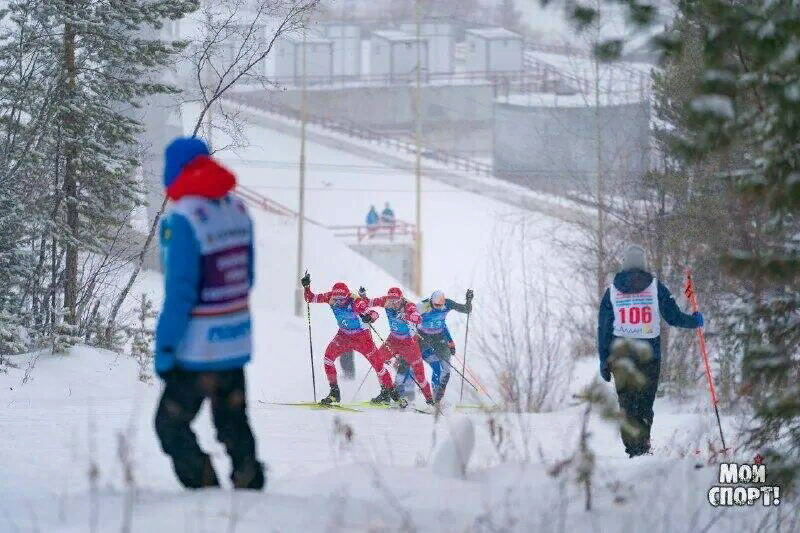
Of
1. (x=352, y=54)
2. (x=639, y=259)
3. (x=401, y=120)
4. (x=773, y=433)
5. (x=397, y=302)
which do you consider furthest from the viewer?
(x=352, y=54)

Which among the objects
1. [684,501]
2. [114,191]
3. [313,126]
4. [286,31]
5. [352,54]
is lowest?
[684,501]

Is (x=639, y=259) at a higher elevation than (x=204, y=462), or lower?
higher

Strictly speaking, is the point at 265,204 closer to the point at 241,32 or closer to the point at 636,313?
the point at 241,32

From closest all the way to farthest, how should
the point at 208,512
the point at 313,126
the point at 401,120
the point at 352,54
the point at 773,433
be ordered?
the point at 208,512, the point at 773,433, the point at 313,126, the point at 401,120, the point at 352,54

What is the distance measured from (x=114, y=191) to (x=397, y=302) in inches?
185

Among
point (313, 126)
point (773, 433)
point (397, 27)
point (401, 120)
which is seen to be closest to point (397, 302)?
point (773, 433)

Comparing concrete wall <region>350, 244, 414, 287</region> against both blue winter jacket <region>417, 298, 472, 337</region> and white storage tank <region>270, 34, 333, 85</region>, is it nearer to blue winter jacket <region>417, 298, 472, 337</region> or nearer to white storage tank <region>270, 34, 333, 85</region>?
blue winter jacket <region>417, 298, 472, 337</region>

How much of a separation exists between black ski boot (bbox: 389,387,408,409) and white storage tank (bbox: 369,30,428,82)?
60.9 metres

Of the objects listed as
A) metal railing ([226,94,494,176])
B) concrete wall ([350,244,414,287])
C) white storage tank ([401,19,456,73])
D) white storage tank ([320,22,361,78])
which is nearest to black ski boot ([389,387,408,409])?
concrete wall ([350,244,414,287])

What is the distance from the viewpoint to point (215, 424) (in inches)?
217

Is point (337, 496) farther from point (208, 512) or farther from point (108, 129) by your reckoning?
point (108, 129)

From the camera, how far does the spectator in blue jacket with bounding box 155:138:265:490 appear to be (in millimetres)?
5152

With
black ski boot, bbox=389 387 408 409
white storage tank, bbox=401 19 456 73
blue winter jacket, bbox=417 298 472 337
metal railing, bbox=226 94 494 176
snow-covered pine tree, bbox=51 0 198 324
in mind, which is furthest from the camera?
white storage tank, bbox=401 19 456 73

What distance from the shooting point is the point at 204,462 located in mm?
5512
